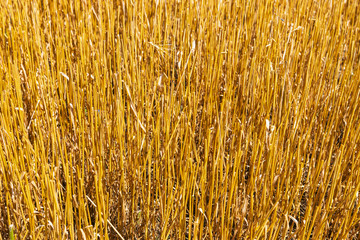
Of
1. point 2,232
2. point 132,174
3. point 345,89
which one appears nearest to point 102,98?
point 132,174

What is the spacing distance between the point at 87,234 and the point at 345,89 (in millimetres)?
1115

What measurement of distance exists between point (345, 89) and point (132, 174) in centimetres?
92

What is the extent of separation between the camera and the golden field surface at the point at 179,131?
96cm

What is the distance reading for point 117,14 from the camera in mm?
1918

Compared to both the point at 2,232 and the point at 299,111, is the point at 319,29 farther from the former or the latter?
the point at 2,232

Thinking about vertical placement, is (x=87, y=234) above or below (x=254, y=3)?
below

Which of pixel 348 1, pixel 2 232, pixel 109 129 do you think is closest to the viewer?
pixel 2 232

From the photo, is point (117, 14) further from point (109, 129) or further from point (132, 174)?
point (132, 174)

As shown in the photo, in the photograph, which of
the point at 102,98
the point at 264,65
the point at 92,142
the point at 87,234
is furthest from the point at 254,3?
the point at 87,234

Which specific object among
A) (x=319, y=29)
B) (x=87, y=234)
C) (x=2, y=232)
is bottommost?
(x=2, y=232)

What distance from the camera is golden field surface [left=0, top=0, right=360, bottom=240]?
958 mm

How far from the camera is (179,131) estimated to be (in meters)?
1.17

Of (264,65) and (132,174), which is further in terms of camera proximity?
(264,65)

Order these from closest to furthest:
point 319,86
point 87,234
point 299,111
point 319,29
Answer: point 87,234, point 299,111, point 319,86, point 319,29
